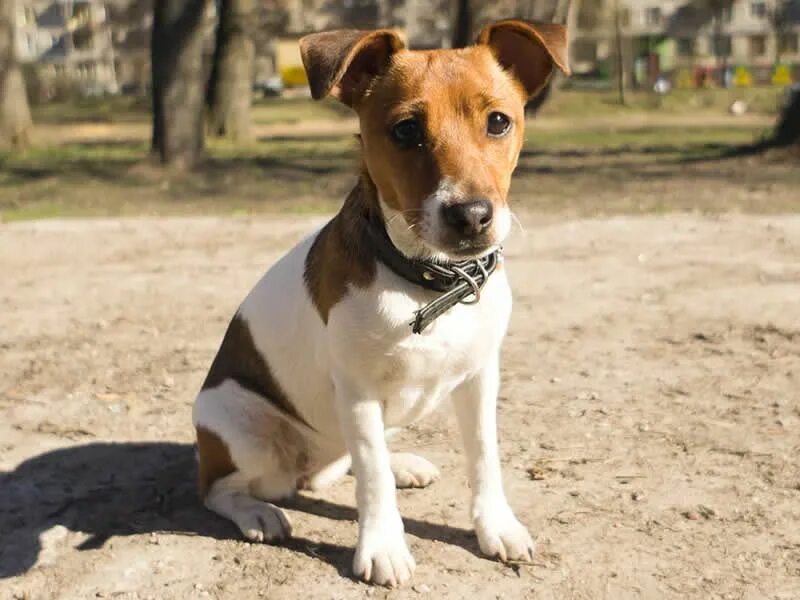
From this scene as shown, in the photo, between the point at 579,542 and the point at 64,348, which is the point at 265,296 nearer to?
the point at 579,542

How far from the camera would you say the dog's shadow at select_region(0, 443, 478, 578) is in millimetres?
3889

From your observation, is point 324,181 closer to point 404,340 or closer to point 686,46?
point 404,340

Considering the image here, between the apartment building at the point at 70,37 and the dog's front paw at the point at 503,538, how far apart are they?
6083 centimetres

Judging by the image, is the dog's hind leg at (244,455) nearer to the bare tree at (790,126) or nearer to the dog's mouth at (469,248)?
the dog's mouth at (469,248)

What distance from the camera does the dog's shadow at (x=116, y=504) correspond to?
3889 millimetres

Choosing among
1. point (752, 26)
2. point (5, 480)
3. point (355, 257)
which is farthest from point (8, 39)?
point (752, 26)

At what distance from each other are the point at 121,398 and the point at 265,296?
1884mm

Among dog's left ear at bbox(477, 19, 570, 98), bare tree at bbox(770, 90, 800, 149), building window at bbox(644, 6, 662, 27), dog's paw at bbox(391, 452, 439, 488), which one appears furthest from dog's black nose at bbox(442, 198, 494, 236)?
building window at bbox(644, 6, 662, 27)

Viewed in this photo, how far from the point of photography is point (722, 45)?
5838cm

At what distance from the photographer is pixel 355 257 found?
343 centimetres

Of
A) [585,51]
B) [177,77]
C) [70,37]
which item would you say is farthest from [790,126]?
[70,37]

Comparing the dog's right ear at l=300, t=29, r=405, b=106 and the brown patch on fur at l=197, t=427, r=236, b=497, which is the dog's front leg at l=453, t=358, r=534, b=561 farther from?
the dog's right ear at l=300, t=29, r=405, b=106

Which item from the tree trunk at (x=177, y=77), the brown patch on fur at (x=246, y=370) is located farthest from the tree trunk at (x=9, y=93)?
the brown patch on fur at (x=246, y=370)

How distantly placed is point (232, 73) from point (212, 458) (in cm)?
1791
